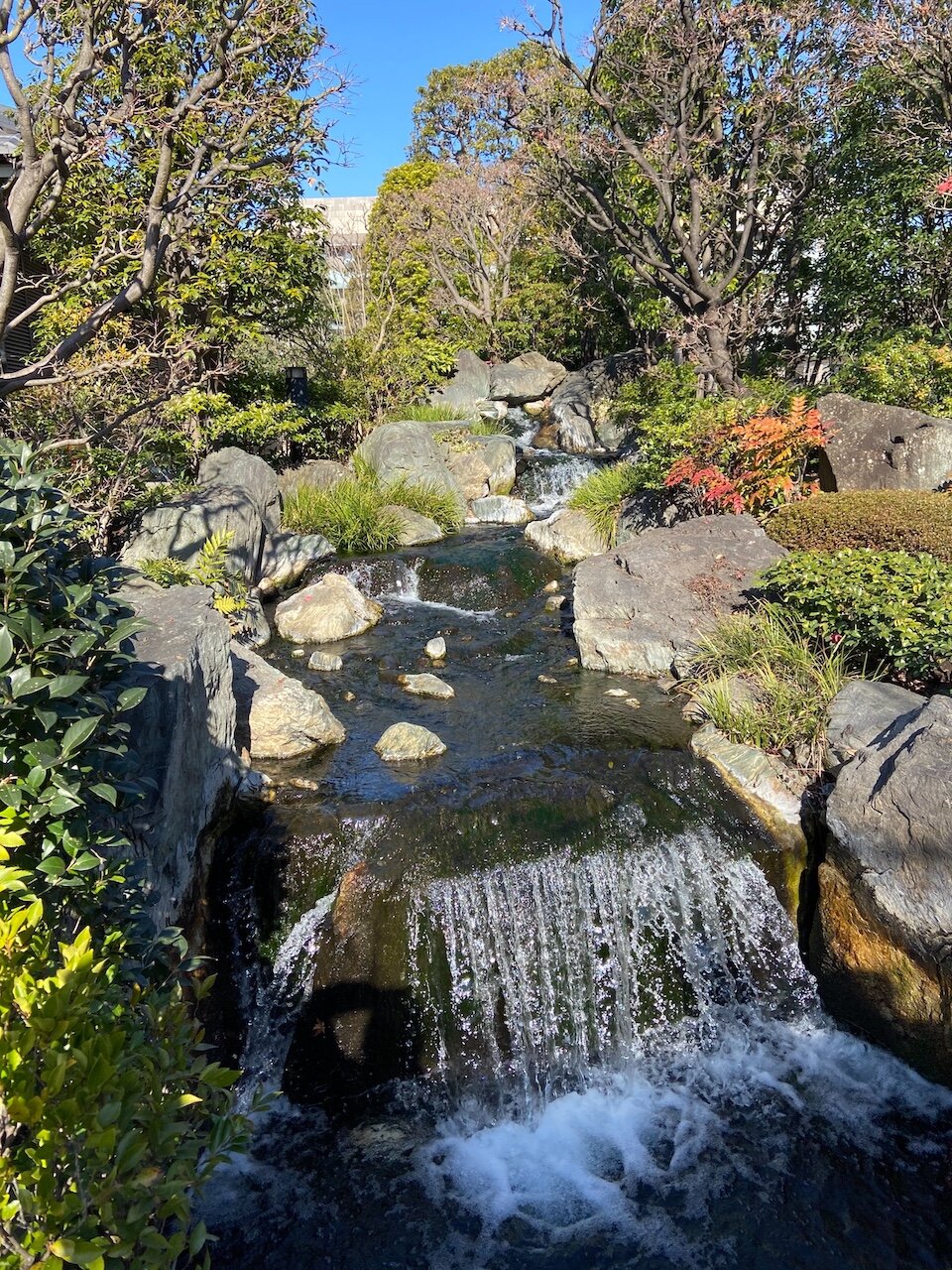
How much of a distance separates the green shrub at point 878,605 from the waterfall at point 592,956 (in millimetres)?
2351

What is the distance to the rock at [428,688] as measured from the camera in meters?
8.14

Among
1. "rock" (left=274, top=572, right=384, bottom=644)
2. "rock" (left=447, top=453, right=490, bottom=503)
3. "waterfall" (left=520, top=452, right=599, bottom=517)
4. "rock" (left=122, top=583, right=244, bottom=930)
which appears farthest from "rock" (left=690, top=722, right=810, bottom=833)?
"rock" (left=447, top=453, right=490, bottom=503)

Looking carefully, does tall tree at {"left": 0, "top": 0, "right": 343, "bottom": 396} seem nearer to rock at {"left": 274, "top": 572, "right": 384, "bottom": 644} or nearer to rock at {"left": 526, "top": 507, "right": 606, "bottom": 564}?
rock at {"left": 274, "top": 572, "right": 384, "bottom": 644}

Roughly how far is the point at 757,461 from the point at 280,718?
21.5ft

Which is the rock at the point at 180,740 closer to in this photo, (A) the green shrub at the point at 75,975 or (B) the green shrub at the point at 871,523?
(A) the green shrub at the point at 75,975

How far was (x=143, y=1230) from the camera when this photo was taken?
1.87 metres

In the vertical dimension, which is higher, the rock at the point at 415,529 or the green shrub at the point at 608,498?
the green shrub at the point at 608,498

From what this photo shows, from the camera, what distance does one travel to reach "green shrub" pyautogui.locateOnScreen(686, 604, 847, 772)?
21.7 ft

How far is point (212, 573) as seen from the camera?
9180mm

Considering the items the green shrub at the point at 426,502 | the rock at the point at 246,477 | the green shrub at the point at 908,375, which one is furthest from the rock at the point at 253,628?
the green shrub at the point at 908,375

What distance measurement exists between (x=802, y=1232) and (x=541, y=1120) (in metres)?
1.55

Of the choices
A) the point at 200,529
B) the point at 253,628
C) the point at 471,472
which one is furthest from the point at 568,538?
the point at 200,529

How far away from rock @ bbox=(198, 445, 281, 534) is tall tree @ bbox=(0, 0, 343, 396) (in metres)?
2.27

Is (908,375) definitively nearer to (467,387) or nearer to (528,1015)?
(528,1015)
